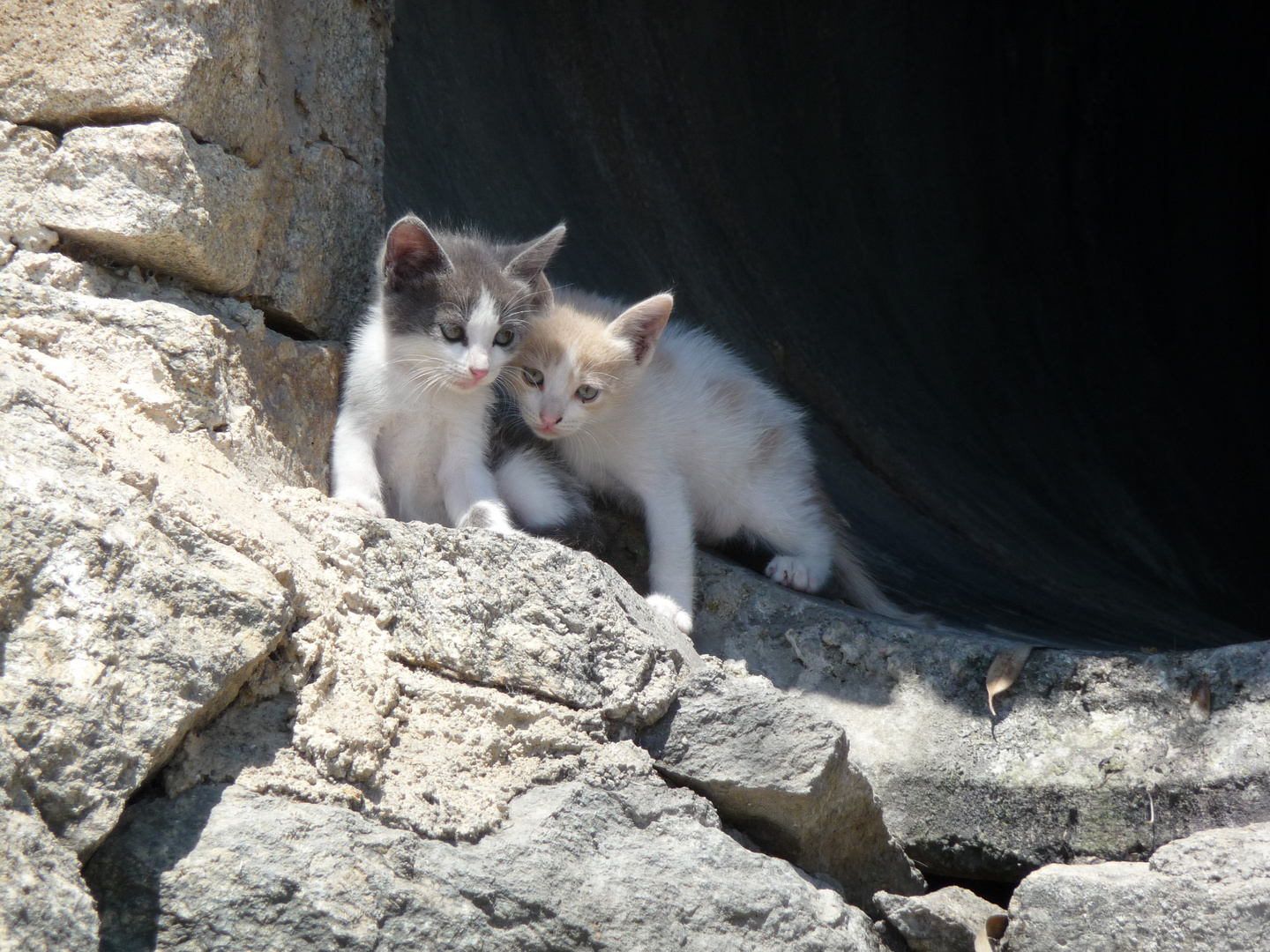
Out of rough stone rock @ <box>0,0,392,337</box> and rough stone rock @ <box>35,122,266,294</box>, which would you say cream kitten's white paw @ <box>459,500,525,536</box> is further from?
rough stone rock @ <box>35,122,266,294</box>

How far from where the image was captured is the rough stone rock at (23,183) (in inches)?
88.0

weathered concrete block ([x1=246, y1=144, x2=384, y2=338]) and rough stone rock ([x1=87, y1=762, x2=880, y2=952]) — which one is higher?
weathered concrete block ([x1=246, y1=144, x2=384, y2=338])

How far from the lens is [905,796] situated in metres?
2.73

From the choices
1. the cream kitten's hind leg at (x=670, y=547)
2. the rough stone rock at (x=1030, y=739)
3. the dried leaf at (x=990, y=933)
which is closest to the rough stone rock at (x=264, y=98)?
the cream kitten's hind leg at (x=670, y=547)

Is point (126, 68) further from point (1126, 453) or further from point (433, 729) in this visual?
point (1126, 453)

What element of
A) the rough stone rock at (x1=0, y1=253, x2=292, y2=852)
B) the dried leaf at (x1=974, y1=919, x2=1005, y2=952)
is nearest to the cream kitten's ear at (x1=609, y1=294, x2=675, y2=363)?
the rough stone rock at (x1=0, y1=253, x2=292, y2=852)

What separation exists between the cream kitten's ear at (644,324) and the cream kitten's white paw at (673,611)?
697 mm

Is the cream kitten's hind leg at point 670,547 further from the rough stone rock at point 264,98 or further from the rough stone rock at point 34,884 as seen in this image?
the rough stone rock at point 34,884

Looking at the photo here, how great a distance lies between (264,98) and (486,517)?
117 cm

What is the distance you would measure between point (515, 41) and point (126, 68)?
2.46 meters

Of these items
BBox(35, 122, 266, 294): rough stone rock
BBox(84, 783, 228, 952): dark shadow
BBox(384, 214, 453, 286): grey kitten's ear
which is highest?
BBox(35, 122, 266, 294): rough stone rock

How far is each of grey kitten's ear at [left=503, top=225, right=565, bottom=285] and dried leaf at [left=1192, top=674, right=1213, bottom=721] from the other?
6.45ft

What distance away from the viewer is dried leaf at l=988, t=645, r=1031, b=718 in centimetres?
276

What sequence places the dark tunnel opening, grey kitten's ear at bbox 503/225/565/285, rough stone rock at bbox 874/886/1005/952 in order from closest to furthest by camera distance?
rough stone rock at bbox 874/886/1005/952, grey kitten's ear at bbox 503/225/565/285, the dark tunnel opening
